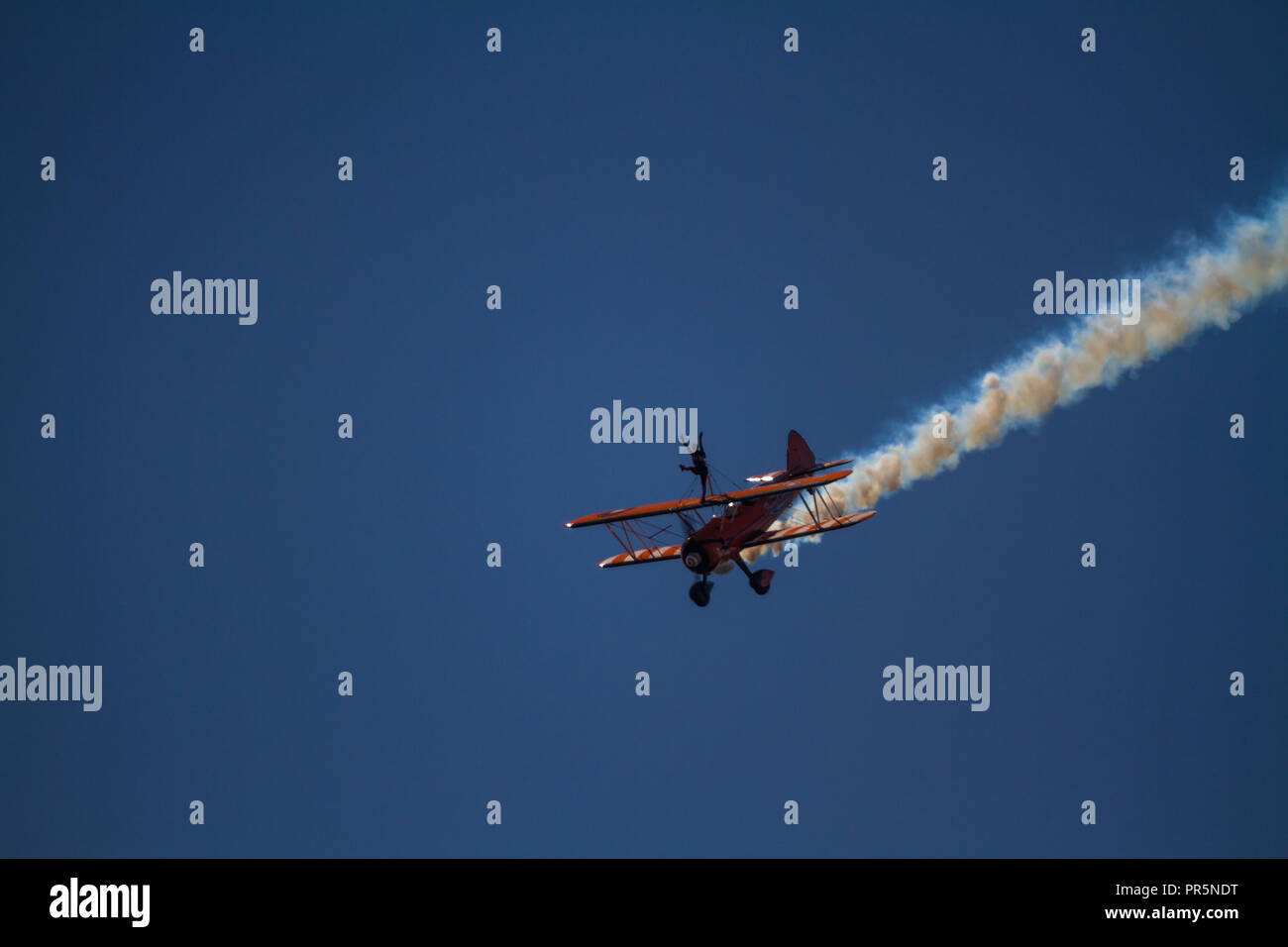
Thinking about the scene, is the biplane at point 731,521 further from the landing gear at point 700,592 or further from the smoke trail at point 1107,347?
the smoke trail at point 1107,347

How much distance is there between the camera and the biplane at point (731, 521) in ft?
219

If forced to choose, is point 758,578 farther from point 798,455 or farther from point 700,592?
point 798,455

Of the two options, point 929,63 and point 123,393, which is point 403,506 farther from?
point 929,63

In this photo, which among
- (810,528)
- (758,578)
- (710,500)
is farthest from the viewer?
(758,578)

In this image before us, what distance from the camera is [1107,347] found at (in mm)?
76625

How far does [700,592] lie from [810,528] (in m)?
4.59

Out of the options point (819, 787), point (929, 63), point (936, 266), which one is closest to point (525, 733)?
point (819, 787)

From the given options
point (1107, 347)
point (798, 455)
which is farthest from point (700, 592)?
point (1107, 347)

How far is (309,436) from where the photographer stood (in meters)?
185

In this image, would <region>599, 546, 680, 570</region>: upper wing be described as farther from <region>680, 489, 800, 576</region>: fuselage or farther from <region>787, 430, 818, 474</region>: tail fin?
<region>787, 430, 818, 474</region>: tail fin

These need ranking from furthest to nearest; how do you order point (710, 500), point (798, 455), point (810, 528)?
point (798, 455) → point (810, 528) → point (710, 500)

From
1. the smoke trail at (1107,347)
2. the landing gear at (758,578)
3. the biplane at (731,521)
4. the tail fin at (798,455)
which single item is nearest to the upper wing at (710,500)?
the biplane at (731,521)

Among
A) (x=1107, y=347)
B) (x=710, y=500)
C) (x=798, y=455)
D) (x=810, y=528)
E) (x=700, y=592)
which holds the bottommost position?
(x=700, y=592)

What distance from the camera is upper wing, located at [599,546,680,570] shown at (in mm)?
70438
